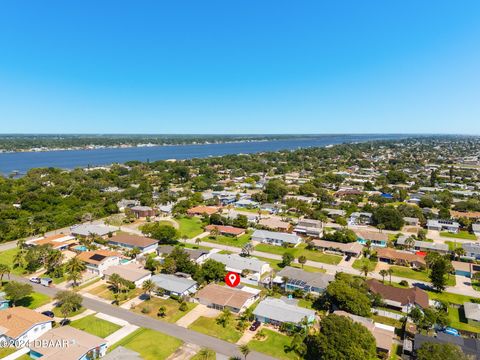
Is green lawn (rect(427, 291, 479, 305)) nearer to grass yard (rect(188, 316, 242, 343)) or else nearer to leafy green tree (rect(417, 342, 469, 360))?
leafy green tree (rect(417, 342, 469, 360))

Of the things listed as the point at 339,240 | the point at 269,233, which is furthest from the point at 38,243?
the point at 339,240

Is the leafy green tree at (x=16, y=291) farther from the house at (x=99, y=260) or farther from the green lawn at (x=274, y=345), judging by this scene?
the green lawn at (x=274, y=345)

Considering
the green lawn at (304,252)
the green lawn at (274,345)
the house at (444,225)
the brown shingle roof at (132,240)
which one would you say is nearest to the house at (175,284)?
the green lawn at (274,345)

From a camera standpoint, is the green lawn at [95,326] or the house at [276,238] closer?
the green lawn at [95,326]

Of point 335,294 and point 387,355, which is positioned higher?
point 335,294

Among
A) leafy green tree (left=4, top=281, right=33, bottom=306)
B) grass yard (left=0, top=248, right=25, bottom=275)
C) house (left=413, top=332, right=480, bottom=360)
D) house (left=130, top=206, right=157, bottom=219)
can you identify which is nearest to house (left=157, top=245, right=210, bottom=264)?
leafy green tree (left=4, top=281, right=33, bottom=306)

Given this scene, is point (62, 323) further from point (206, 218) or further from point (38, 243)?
point (206, 218)
